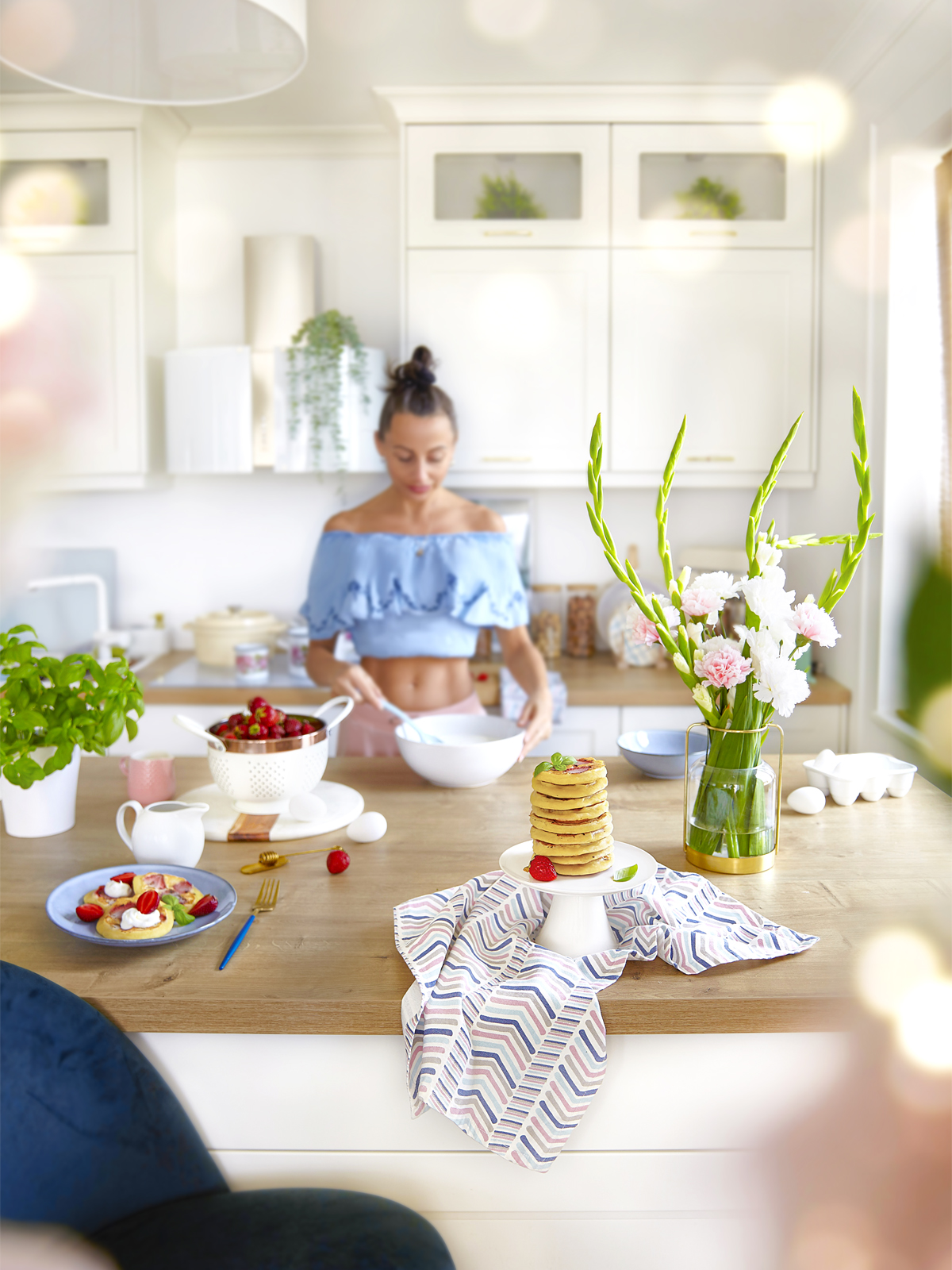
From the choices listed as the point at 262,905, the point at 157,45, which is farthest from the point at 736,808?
the point at 157,45

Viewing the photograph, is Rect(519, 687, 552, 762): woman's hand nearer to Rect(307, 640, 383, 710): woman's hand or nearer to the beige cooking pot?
Rect(307, 640, 383, 710): woman's hand

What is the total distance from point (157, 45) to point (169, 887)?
1238mm

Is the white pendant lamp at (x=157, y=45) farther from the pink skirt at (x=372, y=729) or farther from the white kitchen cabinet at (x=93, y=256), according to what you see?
the white kitchen cabinet at (x=93, y=256)

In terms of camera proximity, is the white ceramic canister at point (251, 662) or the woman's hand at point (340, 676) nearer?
the woman's hand at point (340, 676)

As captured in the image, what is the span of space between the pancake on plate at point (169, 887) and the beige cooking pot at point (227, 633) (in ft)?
6.40

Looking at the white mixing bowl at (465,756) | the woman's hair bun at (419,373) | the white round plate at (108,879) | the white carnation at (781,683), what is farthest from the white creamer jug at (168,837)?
the woman's hair bun at (419,373)

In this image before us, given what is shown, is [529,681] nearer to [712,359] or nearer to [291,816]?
[291,816]

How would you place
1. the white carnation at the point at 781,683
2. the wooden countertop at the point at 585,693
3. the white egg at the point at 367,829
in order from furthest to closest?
the wooden countertop at the point at 585,693, the white egg at the point at 367,829, the white carnation at the point at 781,683

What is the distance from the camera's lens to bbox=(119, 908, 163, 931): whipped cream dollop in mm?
1064

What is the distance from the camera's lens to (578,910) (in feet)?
3.47

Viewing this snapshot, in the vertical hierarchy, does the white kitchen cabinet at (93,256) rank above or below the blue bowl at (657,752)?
above

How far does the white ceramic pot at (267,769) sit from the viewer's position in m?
1.43

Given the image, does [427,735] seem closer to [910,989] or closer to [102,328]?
[910,989]

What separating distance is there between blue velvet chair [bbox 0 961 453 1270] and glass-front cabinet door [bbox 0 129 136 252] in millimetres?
2553
